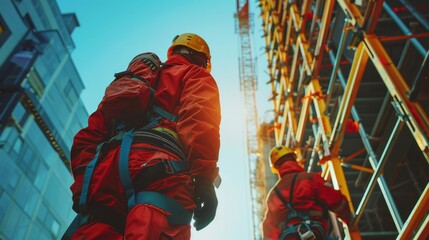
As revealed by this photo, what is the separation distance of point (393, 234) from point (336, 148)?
4.61 metres

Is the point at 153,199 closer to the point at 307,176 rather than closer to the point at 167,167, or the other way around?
the point at 167,167

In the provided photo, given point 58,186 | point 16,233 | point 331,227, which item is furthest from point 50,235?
point 331,227

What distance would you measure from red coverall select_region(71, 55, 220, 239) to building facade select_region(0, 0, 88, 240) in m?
11.4

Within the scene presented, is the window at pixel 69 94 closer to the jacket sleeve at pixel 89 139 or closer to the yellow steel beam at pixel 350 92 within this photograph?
the yellow steel beam at pixel 350 92

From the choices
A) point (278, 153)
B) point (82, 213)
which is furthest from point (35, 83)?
point (82, 213)

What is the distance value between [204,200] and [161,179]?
0.27m

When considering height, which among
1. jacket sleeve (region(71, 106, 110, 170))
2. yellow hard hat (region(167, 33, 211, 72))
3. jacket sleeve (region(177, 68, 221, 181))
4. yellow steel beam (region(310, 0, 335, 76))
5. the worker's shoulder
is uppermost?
yellow steel beam (region(310, 0, 335, 76))

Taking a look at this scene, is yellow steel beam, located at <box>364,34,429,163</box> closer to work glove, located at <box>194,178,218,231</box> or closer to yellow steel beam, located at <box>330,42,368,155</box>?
yellow steel beam, located at <box>330,42,368,155</box>

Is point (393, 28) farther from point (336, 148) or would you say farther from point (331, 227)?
point (331, 227)

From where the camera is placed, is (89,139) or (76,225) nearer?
(76,225)

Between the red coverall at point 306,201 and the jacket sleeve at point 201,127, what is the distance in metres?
1.86

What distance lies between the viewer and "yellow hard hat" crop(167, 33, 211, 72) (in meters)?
2.79

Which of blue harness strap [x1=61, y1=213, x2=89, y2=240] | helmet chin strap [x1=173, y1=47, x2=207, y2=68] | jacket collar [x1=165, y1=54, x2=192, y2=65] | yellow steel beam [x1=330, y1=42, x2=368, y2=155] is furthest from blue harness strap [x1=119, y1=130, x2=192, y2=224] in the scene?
yellow steel beam [x1=330, y1=42, x2=368, y2=155]

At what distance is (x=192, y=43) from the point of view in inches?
110
